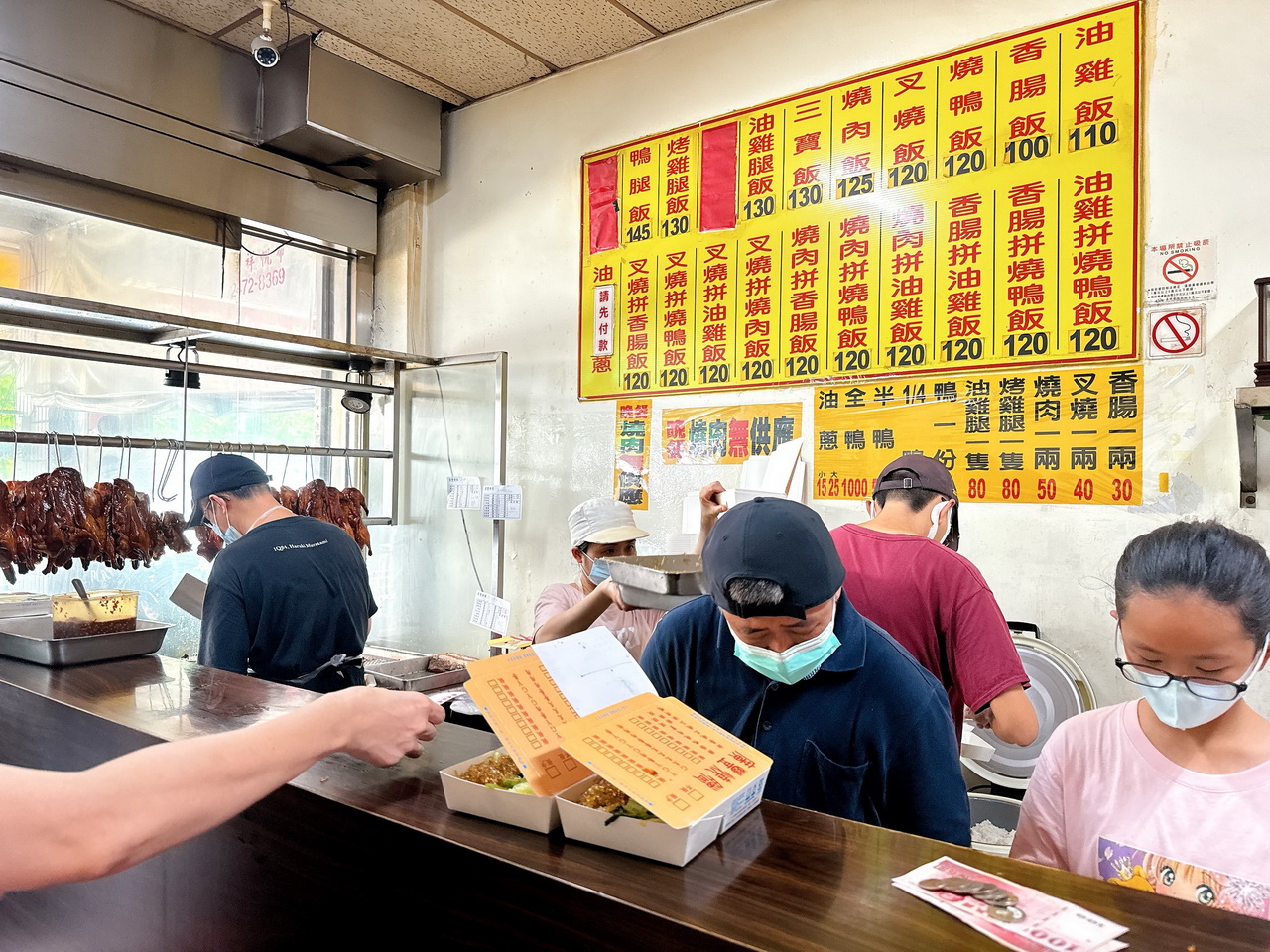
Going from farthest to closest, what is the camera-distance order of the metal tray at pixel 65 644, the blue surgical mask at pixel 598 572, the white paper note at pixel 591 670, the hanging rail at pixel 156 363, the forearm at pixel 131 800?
the hanging rail at pixel 156 363 → the blue surgical mask at pixel 598 572 → the metal tray at pixel 65 644 → the white paper note at pixel 591 670 → the forearm at pixel 131 800

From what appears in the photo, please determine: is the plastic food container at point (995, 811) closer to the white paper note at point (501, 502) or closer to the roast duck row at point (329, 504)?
the white paper note at point (501, 502)

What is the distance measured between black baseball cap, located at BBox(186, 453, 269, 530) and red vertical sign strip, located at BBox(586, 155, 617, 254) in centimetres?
165

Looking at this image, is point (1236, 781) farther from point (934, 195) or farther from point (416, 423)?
point (416, 423)

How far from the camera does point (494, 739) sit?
4.86ft

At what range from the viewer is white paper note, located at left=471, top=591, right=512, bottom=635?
3.54 m

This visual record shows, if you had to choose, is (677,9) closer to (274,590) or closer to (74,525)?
(274,590)

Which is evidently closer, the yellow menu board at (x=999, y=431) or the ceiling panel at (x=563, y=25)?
the yellow menu board at (x=999, y=431)

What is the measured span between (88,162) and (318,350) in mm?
1067

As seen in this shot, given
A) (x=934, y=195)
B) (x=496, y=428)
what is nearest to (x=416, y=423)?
(x=496, y=428)

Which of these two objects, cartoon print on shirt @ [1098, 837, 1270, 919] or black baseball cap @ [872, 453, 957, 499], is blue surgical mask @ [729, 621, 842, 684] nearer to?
cartoon print on shirt @ [1098, 837, 1270, 919]

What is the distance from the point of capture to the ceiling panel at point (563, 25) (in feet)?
10.9

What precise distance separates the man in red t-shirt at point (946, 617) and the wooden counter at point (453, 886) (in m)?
0.92

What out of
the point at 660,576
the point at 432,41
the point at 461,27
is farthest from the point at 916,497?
the point at 432,41

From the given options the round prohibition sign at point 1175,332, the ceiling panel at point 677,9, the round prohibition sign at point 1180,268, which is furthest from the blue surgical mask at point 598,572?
the ceiling panel at point 677,9
